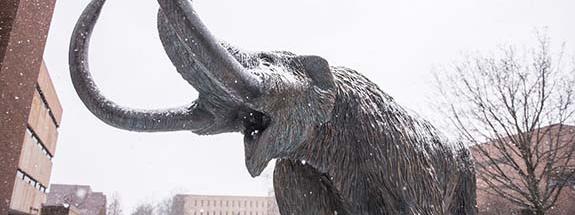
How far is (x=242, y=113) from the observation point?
6.07ft

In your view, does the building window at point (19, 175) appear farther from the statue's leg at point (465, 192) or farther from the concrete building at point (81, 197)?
the concrete building at point (81, 197)

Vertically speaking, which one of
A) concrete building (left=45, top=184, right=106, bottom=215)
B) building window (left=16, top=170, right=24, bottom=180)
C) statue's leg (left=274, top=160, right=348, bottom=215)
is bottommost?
statue's leg (left=274, top=160, right=348, bottom=215)

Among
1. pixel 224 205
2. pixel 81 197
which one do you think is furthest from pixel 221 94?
pixel 224 205

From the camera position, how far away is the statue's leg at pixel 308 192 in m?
2.36

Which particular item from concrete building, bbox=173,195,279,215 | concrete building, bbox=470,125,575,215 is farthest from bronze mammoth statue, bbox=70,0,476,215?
concrete building, bbox=173,195,279,215

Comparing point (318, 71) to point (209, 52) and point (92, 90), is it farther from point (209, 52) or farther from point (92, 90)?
point (92, 90)

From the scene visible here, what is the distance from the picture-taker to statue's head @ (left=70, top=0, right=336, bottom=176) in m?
1.58

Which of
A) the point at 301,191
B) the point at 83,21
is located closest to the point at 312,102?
the point at 301,191

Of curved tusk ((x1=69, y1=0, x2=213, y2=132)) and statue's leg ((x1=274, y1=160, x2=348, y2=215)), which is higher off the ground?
curved tusk ((x1=69, y1=0, x2=213, y2=132))

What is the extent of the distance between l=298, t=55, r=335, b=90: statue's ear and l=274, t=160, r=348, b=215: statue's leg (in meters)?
0.48

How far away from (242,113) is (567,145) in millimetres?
14777

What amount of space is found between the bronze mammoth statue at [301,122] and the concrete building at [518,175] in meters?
11.3

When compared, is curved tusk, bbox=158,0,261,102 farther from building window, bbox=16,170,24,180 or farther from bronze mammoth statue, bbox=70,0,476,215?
building window, bbox=16,170,24,180

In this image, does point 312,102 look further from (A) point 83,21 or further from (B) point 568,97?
(B) point 568,97
